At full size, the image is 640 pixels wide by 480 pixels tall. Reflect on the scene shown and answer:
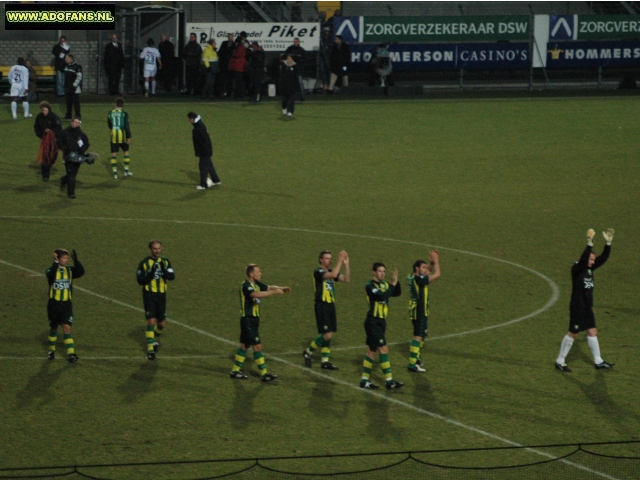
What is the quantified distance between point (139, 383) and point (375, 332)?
3.70 m

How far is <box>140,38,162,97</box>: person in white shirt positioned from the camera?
42.6 meters

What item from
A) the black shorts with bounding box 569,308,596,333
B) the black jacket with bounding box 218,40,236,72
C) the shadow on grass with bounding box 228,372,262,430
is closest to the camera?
the shadow on grass with bounding box 228,372,262,430

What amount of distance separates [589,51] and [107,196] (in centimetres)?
2582

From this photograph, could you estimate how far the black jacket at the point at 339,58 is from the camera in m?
43.3

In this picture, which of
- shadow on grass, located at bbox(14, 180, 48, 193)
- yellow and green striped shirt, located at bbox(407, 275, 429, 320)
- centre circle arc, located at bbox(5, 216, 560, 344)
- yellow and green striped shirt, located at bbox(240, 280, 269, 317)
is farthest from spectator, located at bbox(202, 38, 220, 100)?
yellow and green striped shirt, located at bbox(240, 280, 269, 317)

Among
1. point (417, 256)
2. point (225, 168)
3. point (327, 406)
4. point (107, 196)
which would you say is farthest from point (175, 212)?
point (327, 406)

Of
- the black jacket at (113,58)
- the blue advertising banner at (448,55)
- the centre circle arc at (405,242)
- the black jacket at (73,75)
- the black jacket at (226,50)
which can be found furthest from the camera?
the blue advertising banner at (448,55)

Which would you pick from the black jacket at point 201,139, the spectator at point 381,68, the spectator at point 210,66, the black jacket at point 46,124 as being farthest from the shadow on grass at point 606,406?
the spectator at point 381,68

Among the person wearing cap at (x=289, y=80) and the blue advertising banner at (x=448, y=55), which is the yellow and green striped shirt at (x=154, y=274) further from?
the blue advertising banner at (x=448, y=55)

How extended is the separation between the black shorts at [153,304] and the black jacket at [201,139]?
12524 mm

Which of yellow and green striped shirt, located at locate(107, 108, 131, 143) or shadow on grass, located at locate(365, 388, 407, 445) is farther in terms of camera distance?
yellow and green striped shirt, located at locate(107, 108, 131, 143)

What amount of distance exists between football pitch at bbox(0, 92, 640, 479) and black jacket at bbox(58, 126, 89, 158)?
5.44 ft

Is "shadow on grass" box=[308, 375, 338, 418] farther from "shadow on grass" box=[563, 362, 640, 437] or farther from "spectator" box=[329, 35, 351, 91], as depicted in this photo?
"spectator" box=[329, 35, 351, 91]

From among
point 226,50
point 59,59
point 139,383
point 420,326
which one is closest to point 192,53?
point 226,50
